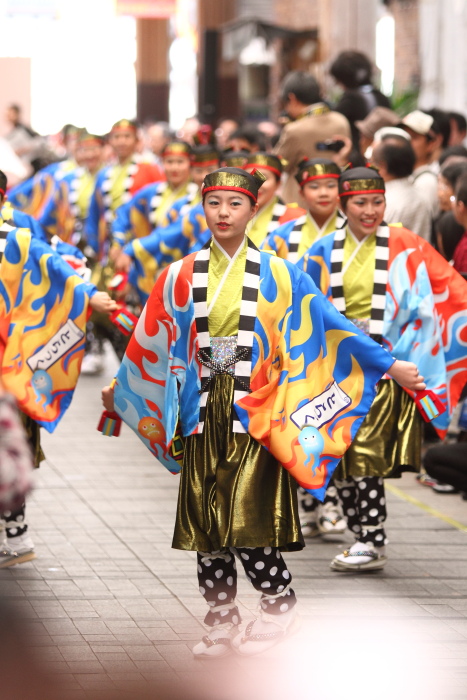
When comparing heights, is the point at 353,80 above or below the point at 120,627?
above

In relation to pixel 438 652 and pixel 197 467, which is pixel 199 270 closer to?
pixel 197 467

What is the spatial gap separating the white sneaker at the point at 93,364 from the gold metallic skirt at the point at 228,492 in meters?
7.33

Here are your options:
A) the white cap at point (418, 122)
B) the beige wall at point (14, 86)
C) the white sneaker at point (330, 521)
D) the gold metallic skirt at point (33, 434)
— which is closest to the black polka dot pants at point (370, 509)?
the white sneaker at point (330, 521)

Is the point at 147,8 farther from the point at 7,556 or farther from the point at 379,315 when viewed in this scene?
the point at 7,556

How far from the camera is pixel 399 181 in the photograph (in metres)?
7.90

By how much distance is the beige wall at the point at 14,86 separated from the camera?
2206 centimetres

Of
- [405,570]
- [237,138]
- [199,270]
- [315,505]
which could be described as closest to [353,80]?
[237,138]

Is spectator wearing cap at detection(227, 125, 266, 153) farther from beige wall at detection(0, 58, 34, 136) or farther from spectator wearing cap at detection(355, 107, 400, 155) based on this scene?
beige wall at detection(0, 58, 34, 136)

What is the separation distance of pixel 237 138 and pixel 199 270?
243 inches

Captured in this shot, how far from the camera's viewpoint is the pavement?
4566 millimetres

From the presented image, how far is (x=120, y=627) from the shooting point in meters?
5.18

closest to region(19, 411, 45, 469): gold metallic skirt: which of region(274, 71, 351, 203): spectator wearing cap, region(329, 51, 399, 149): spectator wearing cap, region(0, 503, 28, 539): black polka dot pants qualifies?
region(0, 503, 28, 539): black polka dot pants

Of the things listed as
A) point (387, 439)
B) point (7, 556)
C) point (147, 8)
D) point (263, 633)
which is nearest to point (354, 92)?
point (387, 439)

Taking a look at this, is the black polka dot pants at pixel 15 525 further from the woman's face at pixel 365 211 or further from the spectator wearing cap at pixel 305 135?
the spectator wearing cap at pixel 305 135
